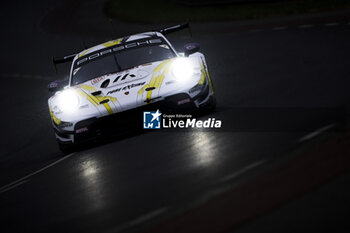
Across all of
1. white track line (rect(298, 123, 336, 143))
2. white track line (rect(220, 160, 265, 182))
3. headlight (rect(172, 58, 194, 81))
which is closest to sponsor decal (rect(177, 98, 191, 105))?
→ headlight (rect(172, 58, 194, 81))

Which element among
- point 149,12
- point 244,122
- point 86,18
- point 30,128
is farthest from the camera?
point 86,18

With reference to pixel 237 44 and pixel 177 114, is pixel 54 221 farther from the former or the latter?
pixel 237 44

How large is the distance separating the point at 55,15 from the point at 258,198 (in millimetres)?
26827

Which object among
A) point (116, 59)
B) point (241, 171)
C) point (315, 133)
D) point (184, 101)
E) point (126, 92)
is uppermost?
point (116, 59)

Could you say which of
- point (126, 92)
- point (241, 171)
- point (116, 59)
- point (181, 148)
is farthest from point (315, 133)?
point (116, 59)

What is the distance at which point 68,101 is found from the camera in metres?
9.56

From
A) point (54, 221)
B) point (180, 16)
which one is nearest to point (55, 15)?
point (180, 16)

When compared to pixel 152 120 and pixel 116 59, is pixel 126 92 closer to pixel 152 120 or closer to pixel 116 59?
pixel 152 120

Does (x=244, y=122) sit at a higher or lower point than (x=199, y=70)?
lower

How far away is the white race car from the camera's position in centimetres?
904

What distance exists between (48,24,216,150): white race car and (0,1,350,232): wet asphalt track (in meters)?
0.34

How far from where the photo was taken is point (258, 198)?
230 inches

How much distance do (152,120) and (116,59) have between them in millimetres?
1666

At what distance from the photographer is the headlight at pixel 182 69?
9313 millimetres
